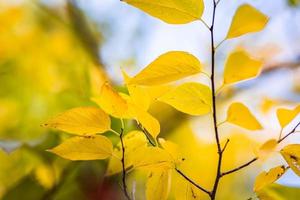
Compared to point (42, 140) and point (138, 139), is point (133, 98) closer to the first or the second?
point (138, 139)

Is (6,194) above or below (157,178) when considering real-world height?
below

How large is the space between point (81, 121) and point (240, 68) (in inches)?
4.6

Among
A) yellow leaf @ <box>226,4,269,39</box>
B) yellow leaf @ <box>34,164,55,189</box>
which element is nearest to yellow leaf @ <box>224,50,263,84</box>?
yellow leaf @ <box>226,4,269,39</box>

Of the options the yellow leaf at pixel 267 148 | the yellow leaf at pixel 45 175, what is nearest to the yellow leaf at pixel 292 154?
the yellow leaf at pixel 267 148

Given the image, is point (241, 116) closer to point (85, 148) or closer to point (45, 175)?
point (85, 148)

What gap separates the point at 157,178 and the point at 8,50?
2.72 feet

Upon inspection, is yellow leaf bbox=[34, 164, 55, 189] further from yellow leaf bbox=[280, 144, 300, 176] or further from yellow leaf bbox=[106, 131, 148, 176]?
yellow leaf bbox=[280, 144, 300, 176]

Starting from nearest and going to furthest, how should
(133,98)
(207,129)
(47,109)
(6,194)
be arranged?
(133,98) < (6,194) < (47,109) < (207,129)

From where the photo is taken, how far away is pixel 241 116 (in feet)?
1.21

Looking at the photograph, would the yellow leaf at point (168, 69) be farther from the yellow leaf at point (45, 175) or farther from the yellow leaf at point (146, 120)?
the yellow leaf at point (45, 175)

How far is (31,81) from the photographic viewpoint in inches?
38.7

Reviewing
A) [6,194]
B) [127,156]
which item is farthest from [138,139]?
[6,194]

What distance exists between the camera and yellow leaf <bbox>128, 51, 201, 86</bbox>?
1.09ft

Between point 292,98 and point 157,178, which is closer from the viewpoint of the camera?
point 157,178
